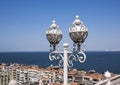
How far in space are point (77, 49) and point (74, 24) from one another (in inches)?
15.9

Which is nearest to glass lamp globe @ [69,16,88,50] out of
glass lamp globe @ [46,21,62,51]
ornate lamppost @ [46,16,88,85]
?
ornate lamppost @ [46,16,88,85]

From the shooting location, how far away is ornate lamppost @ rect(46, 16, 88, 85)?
4059mm

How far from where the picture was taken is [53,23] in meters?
4.53

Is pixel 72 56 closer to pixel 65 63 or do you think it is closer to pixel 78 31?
pixel 65 63

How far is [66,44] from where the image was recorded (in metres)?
4.22

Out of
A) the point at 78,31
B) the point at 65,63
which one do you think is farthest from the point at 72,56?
the point at 78,31

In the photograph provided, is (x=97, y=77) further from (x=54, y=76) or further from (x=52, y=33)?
(x=52, y=33)

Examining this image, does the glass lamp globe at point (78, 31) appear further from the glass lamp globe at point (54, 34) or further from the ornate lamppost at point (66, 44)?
the glass lamp globe at point (54, 34)

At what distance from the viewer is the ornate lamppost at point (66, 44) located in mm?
4059

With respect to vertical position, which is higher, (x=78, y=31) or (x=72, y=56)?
(x=78, y=31)

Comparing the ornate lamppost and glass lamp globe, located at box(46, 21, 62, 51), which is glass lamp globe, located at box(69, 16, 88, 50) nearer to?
the ornate lamppost

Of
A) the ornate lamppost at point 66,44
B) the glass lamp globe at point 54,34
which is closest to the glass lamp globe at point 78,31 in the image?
the ornate lamppost at point 66,44

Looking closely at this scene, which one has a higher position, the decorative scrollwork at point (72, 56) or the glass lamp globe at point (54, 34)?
the glass lamp globe at point (54, 34)

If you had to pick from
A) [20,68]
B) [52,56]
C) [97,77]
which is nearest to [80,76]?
[97,77]
